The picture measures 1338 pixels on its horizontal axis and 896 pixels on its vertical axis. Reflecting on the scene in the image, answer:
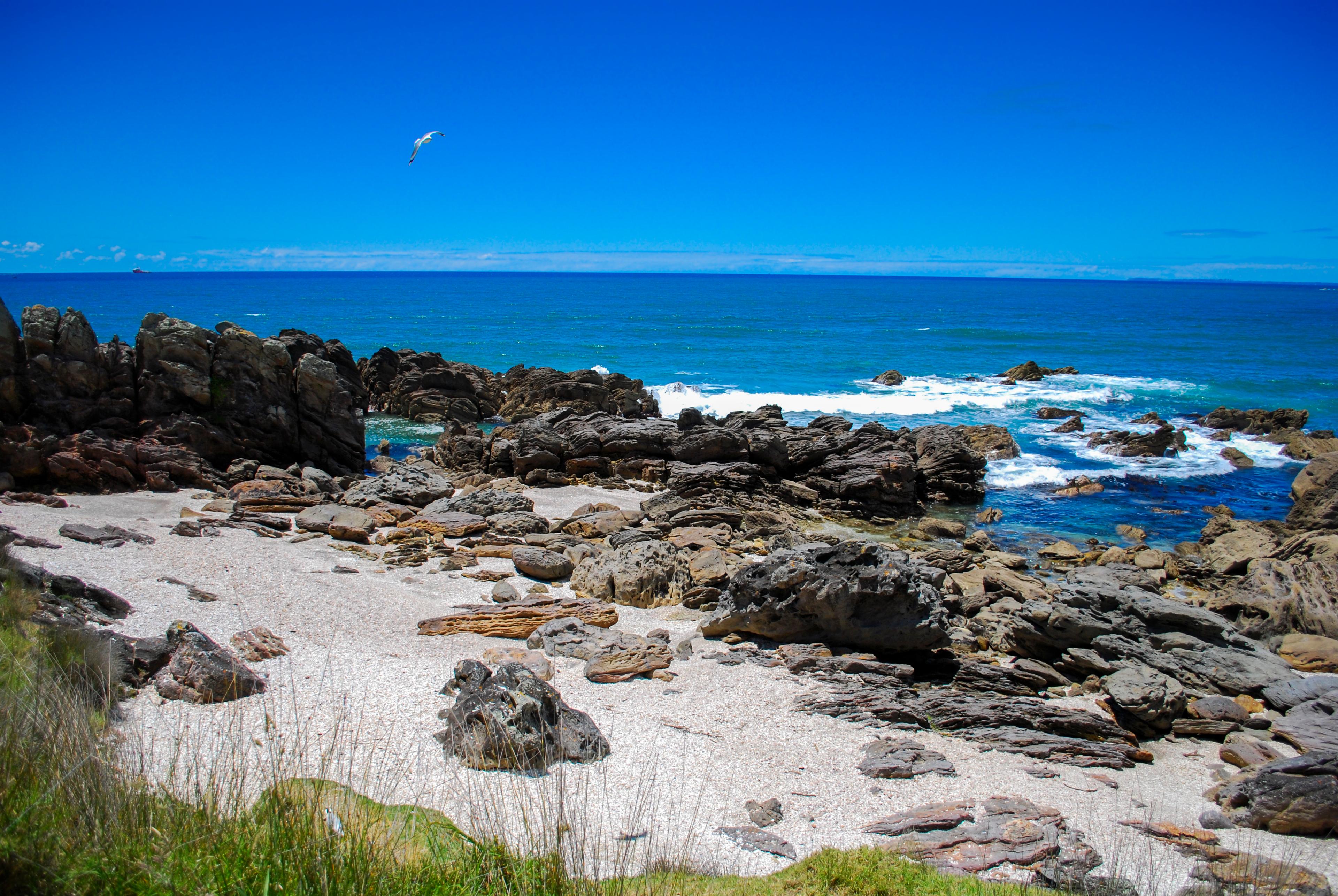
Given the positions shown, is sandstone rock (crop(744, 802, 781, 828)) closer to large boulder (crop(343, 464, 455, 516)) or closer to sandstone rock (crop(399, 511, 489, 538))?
sandstone rock (crop(399, 511, 489, 538))

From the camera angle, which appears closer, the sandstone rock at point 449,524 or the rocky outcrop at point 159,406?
the sandstone rock at point 449,524

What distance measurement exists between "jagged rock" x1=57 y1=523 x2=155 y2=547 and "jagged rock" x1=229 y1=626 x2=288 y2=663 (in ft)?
14.2

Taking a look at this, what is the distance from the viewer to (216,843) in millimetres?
3707

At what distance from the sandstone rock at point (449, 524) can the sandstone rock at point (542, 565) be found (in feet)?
7.18

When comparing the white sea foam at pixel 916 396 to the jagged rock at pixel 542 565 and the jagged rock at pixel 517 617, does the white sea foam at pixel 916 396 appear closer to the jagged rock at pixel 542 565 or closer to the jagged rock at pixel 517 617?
the jagged rock at pixel 542 565

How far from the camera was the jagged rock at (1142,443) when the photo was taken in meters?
27.5

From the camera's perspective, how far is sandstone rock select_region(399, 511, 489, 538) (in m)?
15.1

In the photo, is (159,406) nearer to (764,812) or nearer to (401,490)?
(401,490)

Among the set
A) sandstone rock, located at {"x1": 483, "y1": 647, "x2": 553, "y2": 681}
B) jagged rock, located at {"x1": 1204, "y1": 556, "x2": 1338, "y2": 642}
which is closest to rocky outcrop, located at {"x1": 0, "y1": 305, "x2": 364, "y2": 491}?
sandstone rock, located at {"x1": 483, "y1": 647, "x2": 553, "y2": 681}

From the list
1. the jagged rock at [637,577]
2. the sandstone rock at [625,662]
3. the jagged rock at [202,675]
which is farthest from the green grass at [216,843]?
the jagged rock at [637,577]

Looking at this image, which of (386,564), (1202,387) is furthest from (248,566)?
(1202,387)

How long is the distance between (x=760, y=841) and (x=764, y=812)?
477 mm

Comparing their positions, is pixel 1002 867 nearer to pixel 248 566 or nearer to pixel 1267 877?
pixel 1267 877

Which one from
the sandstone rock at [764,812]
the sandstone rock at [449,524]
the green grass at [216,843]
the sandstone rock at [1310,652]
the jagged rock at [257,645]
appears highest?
the green grass at [216,843]
